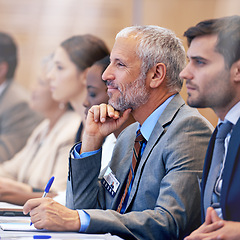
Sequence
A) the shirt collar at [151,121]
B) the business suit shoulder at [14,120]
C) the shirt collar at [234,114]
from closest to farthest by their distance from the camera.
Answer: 1. the shirt collar at [234,114]
2. the shirt collar at [151,121]
3. the business suit shoulder at [14,120]

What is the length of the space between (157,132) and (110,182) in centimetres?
34

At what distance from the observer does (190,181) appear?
1.72 meters

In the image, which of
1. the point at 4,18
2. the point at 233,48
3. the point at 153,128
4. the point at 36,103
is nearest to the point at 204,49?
the point at 233,48

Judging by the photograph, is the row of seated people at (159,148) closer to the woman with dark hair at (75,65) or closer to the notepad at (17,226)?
the notepad at (17,226)

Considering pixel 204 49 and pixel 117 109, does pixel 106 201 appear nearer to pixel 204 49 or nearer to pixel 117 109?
pixel 117 109

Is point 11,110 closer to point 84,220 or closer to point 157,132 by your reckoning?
point 157,132

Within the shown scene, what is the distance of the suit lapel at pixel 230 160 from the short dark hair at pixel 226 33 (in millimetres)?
247

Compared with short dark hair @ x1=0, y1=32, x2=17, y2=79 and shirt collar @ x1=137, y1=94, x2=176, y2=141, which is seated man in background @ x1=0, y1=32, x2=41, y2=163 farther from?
shirt collar @ x1=137, y1=94, x2=176, y2=141

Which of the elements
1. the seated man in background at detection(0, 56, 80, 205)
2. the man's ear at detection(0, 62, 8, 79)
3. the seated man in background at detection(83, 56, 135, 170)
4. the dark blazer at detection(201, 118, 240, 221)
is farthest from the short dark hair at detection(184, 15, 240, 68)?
the man's ear at detection(0, 62, 8, 79)

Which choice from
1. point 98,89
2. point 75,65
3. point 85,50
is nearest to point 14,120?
point 75,65

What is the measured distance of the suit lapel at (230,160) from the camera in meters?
1.46

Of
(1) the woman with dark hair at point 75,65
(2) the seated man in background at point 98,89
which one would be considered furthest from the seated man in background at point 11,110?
(2) the seated man in background at point 98,89

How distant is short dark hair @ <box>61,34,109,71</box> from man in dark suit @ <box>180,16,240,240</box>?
175 centimetres

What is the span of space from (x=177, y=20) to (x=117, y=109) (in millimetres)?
1710
